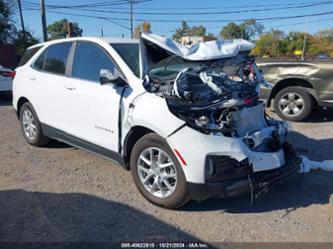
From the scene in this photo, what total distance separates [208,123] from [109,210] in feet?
4.64

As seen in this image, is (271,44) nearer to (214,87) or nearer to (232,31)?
(232,31)

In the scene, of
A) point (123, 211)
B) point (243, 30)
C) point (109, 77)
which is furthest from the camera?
point (243, 30)

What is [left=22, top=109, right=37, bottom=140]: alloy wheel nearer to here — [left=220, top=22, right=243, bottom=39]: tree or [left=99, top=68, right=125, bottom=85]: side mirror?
[left=99, top=68, right=125, bottom=85]: side mirror

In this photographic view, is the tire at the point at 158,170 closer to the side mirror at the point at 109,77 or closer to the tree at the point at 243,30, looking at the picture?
the side mirror at the point at 109,77

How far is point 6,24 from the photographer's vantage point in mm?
31312

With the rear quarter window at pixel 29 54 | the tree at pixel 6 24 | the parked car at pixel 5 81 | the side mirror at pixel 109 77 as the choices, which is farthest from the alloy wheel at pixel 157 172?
the tree at pixel 6 24

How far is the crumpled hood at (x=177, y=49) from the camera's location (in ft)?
12.9

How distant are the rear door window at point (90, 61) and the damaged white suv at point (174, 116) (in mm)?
14

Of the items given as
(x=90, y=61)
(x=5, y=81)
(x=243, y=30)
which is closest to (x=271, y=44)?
(x=243, y=30)

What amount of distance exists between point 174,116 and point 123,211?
1.17 metres

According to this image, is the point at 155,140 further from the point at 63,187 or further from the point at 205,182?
the point at 63,187

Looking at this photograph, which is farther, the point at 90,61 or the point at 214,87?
the point at 90,61

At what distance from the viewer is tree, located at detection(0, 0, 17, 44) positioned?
3055 centimetres

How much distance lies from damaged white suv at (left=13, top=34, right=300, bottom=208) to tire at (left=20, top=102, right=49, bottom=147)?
835 mm
